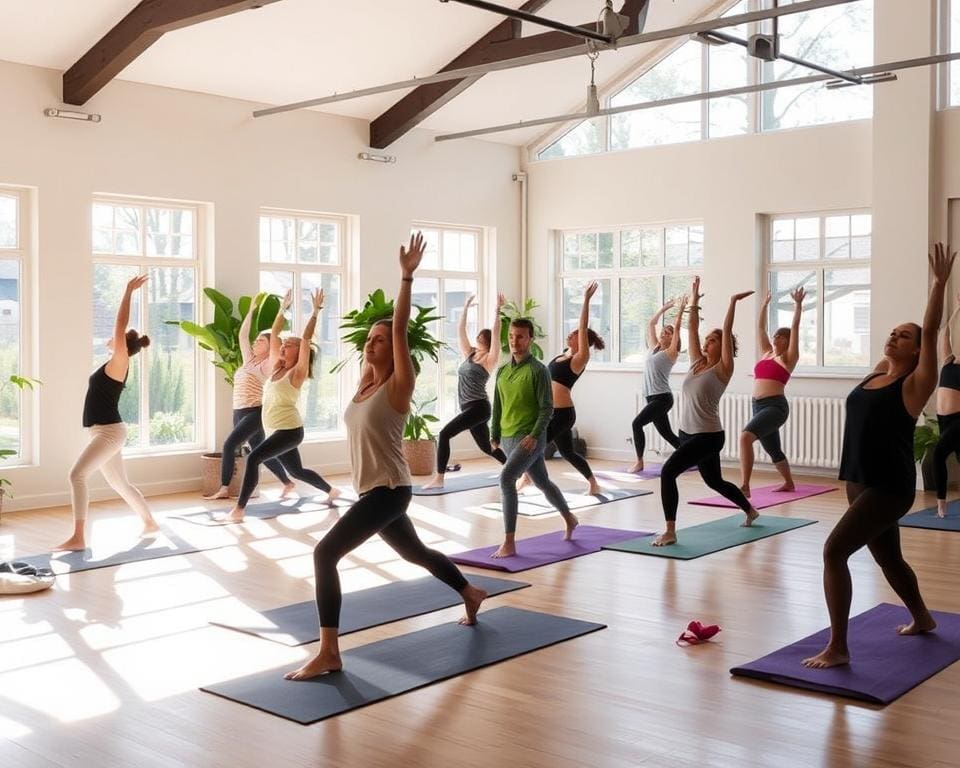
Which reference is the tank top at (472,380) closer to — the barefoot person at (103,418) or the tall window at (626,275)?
the barefoot person at (103,418)

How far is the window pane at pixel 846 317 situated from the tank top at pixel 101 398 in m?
6.46

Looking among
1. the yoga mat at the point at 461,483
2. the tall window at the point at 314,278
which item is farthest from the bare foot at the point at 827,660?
the tall window at the point at 314,278

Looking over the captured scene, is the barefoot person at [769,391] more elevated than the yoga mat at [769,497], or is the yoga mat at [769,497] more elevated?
the barefoot person at [769,391]

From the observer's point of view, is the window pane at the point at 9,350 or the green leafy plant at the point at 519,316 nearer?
the window pane at the point at 9,350

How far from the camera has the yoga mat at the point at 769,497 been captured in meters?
8.59

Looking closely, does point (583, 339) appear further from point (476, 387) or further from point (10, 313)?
point (10, 313)

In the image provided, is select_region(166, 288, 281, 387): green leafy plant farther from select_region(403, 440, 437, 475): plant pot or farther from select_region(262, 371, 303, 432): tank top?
select_region(403, 440, 437, 475): plant pot

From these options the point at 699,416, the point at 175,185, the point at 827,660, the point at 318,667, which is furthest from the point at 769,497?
the point at 318,667

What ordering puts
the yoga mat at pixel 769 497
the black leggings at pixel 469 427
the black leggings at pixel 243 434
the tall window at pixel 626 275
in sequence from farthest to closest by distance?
the tall window at pixel 626 275 < the black leggings at pixel 469 427 < the yoga mat at pixel 769 497 < the black leggings at pixel 243 434

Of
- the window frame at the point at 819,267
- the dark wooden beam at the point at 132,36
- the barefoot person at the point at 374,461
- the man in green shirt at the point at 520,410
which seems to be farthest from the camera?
the window frame at the point at 819,267

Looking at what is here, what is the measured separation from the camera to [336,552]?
4160 mm

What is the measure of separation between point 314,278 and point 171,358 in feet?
5.53

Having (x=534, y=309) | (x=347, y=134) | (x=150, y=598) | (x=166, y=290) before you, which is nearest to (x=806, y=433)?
(x=534, y=309)

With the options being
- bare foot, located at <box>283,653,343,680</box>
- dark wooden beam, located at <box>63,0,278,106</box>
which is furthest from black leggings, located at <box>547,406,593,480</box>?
bare foot, located at <box>283,653,343,680</box>
